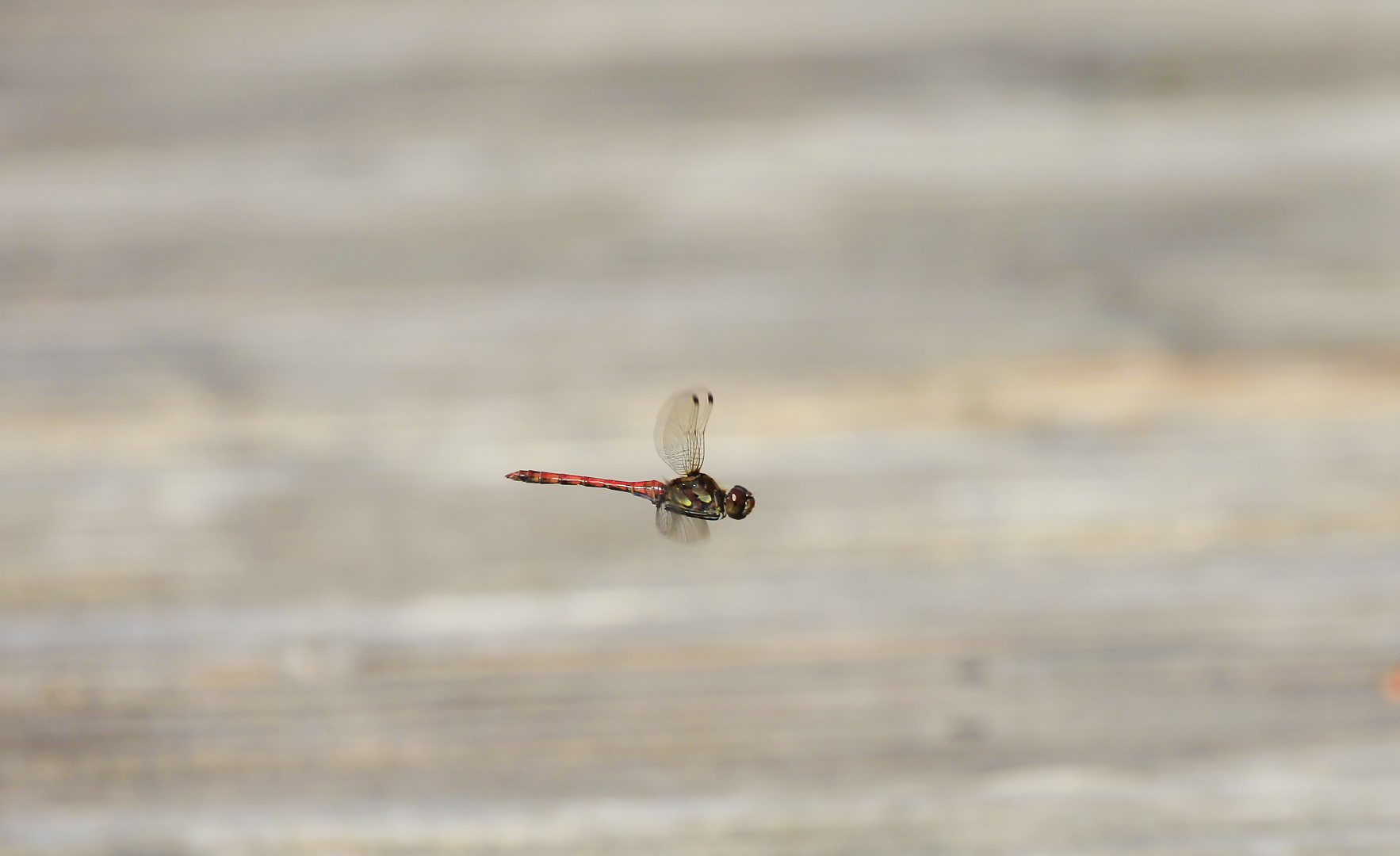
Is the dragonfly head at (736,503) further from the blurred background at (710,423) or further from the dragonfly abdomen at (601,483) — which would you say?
the blurred background at (710,423)

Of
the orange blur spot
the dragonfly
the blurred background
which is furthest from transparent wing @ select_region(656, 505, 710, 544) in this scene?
the orange blur spot

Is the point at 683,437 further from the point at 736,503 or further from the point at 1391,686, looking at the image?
the point at 1391,686

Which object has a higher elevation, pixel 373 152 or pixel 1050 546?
pixel 373 152

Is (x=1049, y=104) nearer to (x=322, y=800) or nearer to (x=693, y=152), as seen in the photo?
(x=693, y=152)

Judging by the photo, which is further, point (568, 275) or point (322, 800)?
point (568, 275)

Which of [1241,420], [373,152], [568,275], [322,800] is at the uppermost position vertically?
[373,152]

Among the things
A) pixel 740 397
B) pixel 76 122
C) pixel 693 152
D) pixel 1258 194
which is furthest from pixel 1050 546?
pixel 76 122

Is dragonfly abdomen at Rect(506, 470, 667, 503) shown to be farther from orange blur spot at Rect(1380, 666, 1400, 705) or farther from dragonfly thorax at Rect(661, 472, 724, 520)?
orange blur spot at Rect(1380, 666, 1400, 705)

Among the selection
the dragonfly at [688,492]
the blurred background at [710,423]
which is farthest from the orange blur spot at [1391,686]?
the dragonfly at [688,492]
